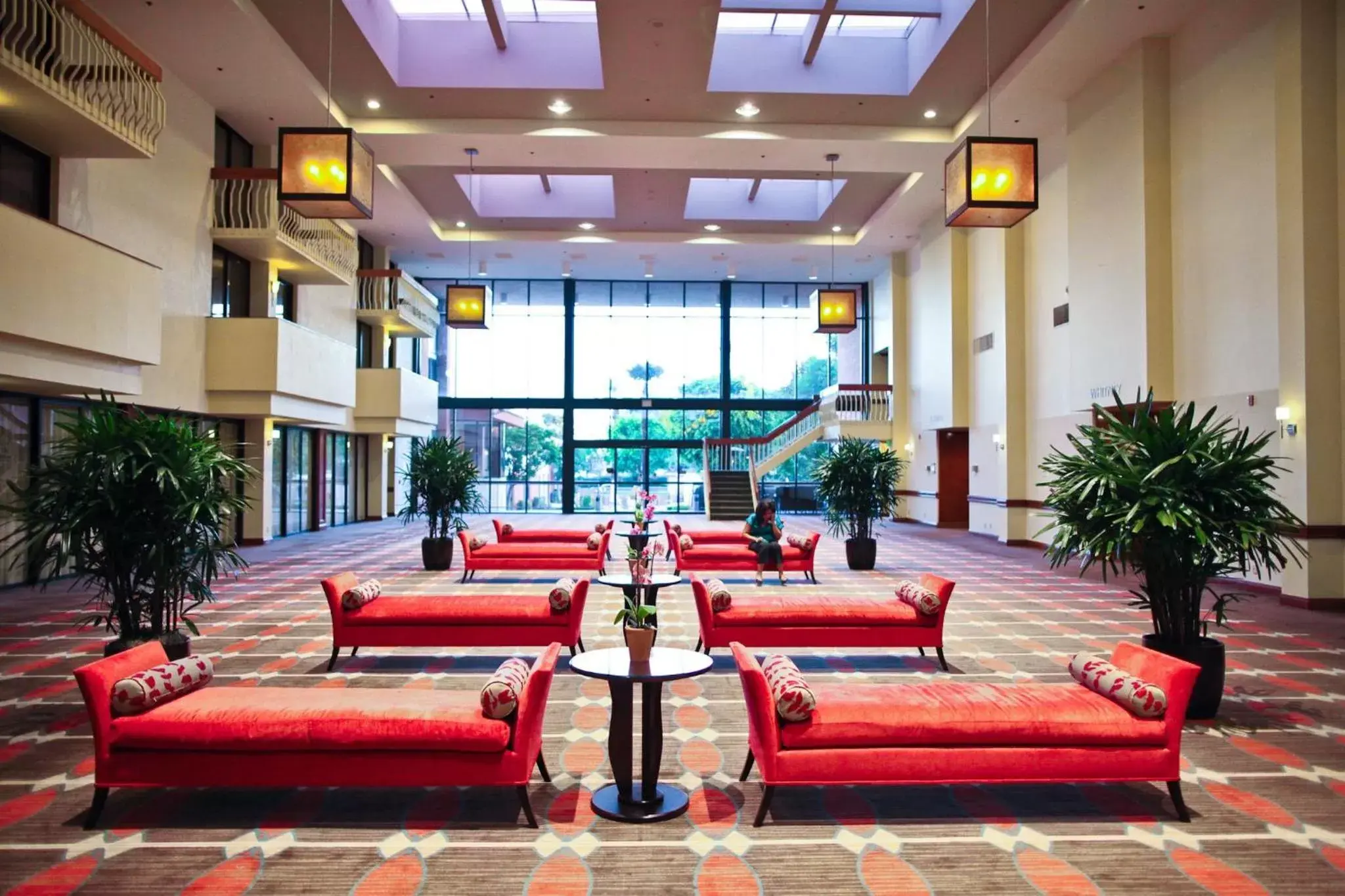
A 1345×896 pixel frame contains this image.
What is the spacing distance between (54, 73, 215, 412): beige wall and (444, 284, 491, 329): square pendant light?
429 cm

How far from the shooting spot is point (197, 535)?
5.48 m

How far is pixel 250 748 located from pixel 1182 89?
12015 millimetres

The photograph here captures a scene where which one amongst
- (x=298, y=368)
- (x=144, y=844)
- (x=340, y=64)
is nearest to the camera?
(x=144, y=844)

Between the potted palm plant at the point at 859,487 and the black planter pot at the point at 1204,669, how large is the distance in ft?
21.6

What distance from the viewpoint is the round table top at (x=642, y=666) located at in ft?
12.3

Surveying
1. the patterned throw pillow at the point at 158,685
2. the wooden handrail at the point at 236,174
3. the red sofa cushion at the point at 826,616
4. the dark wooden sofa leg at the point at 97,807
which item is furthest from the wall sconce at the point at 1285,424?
the wooden handrail at the point at 236,174

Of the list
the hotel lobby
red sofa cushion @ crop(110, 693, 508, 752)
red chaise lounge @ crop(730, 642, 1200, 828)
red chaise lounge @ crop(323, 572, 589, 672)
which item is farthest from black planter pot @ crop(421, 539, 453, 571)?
red chaise lounge @ crop(730, 642, 1200, 828)

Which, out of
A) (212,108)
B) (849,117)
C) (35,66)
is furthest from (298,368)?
(849,117)

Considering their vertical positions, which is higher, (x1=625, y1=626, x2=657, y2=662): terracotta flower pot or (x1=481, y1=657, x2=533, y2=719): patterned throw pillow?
(x1=625, y1=626, x2=657, y2=662): terracotta flower pot

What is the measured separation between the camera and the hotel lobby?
372 cm

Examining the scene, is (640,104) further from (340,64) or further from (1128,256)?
(1128,256)

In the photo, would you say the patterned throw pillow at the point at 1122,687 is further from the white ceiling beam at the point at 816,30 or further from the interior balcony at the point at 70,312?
the white ceiling beam at the point at 816,30

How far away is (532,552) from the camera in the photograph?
10.5m

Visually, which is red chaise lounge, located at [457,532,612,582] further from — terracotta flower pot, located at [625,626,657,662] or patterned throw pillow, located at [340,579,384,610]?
terracotta flower pot, located at [625,626,657,662]
